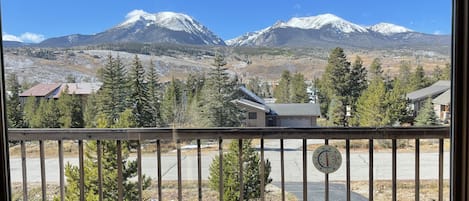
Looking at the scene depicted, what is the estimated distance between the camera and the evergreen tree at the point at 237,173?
1.74 metres

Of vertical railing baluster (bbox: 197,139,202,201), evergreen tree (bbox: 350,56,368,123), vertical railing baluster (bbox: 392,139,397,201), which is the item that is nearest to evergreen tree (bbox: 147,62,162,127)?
vertical railing baluster (bbox: 197,139,202,201)

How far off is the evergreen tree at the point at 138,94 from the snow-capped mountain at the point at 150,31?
116mm

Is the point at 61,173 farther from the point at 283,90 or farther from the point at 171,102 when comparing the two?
the point at 283,90

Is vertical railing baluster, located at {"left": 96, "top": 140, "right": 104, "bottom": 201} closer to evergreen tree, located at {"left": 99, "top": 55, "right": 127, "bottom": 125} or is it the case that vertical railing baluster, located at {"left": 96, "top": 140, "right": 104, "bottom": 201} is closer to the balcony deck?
the balcony deck

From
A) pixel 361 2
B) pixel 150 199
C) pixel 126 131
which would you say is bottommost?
pixel 150 199

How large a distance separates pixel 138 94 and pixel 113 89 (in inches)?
4.3

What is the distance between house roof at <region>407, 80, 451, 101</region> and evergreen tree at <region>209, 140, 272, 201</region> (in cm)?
69

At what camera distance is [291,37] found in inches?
62.9

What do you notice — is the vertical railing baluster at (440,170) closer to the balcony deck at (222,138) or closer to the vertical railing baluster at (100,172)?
the balcony deck at (222,138)

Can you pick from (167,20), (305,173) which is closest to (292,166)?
(305,173)

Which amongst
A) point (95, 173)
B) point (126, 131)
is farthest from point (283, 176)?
point (95, 173)

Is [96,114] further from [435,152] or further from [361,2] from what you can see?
[435,152]

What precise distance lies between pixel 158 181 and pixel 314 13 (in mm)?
1036

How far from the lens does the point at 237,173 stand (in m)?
1.77
